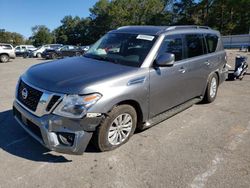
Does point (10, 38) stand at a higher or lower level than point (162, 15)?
lower

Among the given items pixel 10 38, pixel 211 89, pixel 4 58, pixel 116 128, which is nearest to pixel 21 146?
pixel 116 128

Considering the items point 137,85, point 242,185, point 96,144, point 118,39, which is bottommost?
point 242,185

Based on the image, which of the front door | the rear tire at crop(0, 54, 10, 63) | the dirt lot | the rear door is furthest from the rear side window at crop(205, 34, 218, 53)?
the rear tire at crop(0, 54, 10, 63)

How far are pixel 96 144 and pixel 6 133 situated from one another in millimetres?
1865

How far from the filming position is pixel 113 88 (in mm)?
3639

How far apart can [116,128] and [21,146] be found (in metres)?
1.53

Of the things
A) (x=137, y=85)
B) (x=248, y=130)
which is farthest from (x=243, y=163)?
(x=137, y=85)

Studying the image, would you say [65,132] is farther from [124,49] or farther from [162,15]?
[162,15]

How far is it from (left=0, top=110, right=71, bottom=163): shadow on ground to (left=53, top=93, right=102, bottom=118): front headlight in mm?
764

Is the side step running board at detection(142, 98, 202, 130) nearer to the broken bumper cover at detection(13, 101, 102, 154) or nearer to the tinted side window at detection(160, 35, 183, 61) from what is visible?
the tinted side window at detection(160, 35, 183, 61)

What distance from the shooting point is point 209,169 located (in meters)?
3.51

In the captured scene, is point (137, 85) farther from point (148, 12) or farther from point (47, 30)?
point (47, 30)

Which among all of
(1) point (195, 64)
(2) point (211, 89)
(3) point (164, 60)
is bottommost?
(2) point (211, 89)

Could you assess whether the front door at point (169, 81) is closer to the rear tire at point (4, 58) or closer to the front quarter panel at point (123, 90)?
the front quarter panel at point (123, 90)
